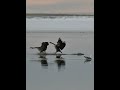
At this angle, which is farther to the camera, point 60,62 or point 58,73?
point 60,62

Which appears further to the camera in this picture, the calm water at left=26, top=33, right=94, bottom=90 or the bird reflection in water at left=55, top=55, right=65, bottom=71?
the bird reflection in water at left=55, top=55, right=65, bottom=71

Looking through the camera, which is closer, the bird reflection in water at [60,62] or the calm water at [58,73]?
the calm water at [58,73]

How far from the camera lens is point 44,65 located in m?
2.81
